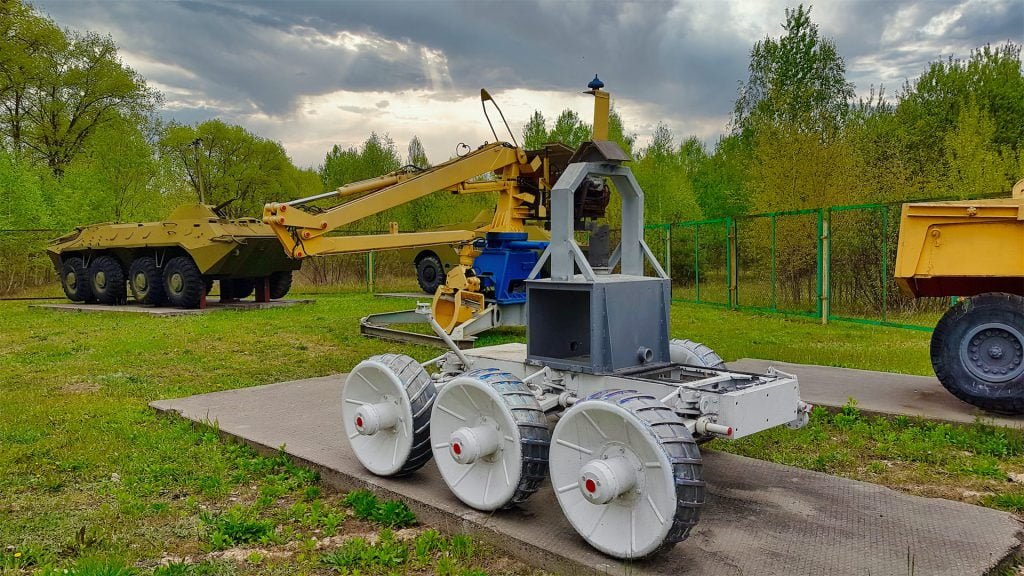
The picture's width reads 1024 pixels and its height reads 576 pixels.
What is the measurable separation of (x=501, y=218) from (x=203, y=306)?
25.0ft

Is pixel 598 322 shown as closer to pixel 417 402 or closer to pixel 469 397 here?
pixel 469 397

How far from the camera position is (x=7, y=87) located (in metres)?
27.3

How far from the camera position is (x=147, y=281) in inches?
627

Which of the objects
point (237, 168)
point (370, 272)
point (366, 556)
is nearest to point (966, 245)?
point (366, 556)

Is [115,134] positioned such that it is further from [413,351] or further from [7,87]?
[413,351]

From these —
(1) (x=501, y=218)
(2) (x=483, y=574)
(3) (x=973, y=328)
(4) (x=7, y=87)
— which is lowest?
(2) (x=483, y=574)

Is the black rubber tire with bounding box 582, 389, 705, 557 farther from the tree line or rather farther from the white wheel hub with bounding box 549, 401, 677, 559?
the tree line

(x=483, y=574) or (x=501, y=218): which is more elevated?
(x=501, y=218)

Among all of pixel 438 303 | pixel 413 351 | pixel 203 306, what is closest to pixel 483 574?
pixel 413 351

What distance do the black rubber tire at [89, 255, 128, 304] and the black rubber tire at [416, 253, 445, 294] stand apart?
24.3 feet

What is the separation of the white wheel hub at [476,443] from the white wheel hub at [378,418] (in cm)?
25

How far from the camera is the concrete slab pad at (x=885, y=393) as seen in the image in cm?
542

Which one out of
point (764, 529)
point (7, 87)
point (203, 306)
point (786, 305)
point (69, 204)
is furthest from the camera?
point (7, 87)

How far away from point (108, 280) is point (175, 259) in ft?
8.12
